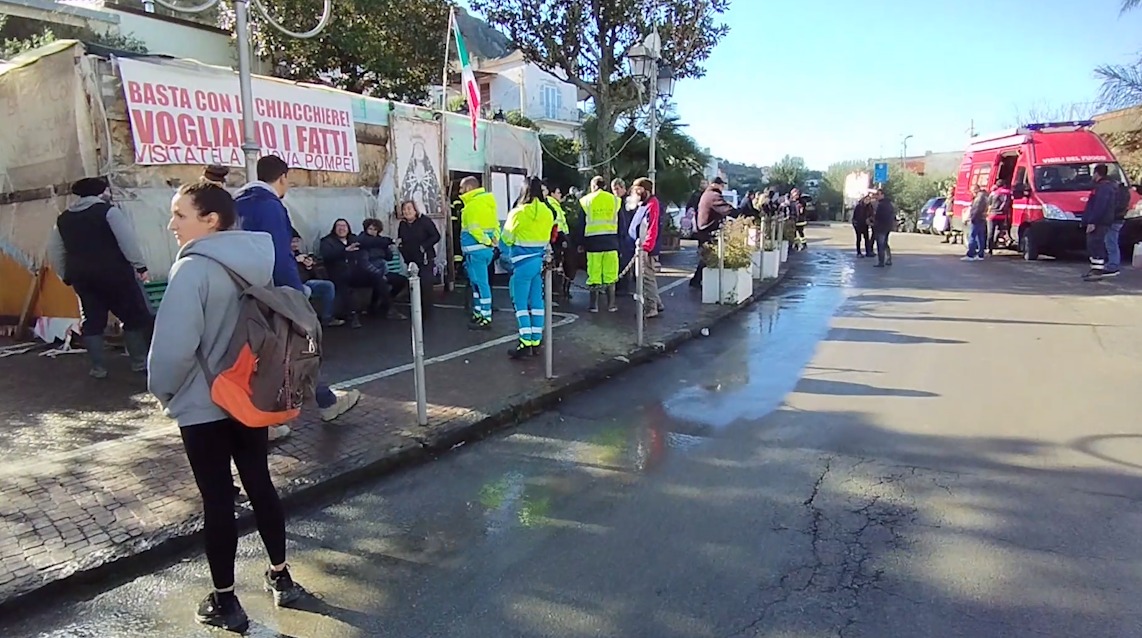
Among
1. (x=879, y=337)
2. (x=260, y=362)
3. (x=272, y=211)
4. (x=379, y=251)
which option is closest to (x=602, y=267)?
(x=379, y=251)

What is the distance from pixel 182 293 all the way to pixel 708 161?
2452cm

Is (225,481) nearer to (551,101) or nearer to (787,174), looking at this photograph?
(551,101)

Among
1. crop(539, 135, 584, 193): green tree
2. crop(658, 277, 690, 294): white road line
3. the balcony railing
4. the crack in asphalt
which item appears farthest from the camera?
the balcony railing

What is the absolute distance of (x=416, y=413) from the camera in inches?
234

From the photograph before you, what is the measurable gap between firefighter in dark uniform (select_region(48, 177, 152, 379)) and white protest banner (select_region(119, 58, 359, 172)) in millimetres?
1479

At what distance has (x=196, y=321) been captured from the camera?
116 inches

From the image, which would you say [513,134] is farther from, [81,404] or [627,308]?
[81,404]

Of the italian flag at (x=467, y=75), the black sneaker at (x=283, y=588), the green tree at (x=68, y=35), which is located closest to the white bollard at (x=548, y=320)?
the black sneaker at (x=283, y=588)

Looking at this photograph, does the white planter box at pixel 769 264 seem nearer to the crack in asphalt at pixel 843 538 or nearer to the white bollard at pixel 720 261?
the white bollard at pixel 720 261

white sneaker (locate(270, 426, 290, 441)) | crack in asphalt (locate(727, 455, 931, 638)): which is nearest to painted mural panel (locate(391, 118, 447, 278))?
white sneaker (locate(270, 426, 290, 441))

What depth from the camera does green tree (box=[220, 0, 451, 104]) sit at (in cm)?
1781

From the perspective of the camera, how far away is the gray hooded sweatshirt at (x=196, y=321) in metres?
2.93

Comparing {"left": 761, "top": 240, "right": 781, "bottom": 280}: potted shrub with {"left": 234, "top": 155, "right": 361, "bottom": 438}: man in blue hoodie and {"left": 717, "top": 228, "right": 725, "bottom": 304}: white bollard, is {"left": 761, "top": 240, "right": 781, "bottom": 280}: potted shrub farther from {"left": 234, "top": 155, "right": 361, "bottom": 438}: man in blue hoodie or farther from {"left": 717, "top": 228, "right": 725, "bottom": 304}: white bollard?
{"left": 234, "top": 155, "right": 361, "bottom": 438}: man in blue hoodie

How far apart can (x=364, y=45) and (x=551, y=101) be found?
34059mm
